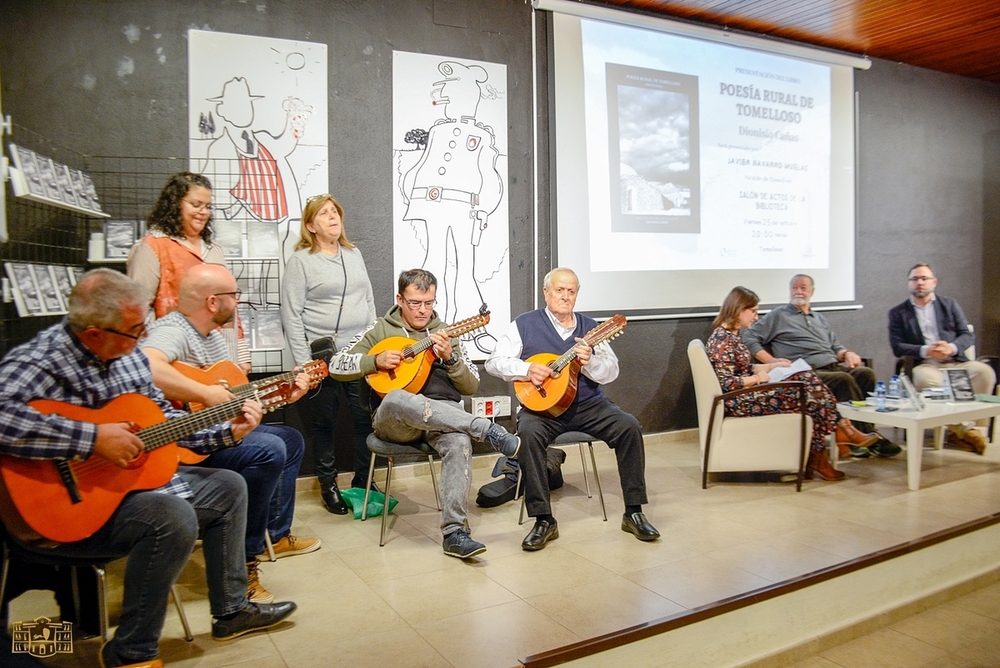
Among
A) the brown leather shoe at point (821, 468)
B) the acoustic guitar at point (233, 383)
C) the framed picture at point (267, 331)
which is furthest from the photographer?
the brown leather shoe at point (821, 468)

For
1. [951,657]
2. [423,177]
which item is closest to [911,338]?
[951,657]

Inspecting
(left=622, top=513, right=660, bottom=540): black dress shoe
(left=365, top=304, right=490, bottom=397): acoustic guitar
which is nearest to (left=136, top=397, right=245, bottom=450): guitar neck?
(left=365, top=304, right=490, bottom=397): acoustic guitar

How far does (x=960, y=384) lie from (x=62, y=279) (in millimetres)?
4889

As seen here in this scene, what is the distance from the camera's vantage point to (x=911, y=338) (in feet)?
18.0

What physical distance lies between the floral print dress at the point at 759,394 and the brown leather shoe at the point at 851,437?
47 cm

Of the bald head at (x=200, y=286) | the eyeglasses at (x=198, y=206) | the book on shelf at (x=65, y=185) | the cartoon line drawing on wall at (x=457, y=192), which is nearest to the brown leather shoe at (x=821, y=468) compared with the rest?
the cartoon line drawing on wall at (x=457, y=192)

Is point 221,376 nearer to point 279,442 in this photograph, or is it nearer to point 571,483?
point 279,442

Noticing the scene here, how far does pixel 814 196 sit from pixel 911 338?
1.33 m

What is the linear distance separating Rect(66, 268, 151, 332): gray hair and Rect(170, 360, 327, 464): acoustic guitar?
0.50 m

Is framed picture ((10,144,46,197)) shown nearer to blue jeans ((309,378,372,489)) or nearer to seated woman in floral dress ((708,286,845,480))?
blue jeans ((309,378,372,489))

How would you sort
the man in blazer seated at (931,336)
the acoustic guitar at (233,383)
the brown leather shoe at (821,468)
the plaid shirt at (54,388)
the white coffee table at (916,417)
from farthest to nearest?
the man in blazer seated at (931,336)
the brown leather shoe at (821,468)
the white coffee table at (916,417)
the acoustic guitar at (233,383)
the plaid shirt at (54,388)

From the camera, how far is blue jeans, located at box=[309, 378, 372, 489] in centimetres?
373

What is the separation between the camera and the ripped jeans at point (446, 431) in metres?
3.10

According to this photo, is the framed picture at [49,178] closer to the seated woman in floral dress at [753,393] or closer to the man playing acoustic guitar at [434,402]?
the man playing acoustic guitar at [434,402]
